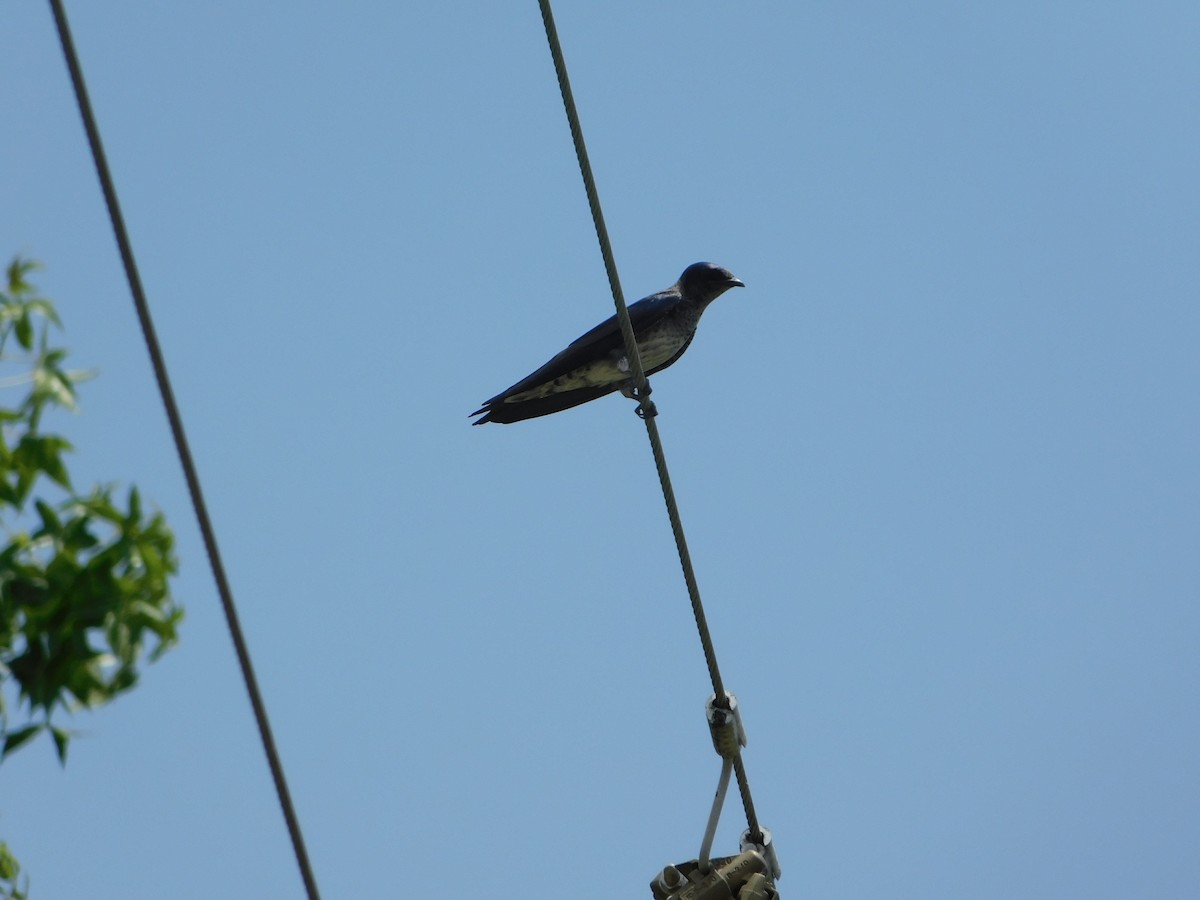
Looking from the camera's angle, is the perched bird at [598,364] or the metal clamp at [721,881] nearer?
the metal clamp at [721,881]

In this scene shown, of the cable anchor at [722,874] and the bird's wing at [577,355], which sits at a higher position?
the bird's wing at [577,355]

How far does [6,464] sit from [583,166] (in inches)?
98.2

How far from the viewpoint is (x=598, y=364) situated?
8523 millimetres

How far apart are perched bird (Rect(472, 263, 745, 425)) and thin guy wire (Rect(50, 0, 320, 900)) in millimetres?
5380

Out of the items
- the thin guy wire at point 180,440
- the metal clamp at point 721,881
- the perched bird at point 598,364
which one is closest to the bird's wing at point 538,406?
the perched bird at point 598,364

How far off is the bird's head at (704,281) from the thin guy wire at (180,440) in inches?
262

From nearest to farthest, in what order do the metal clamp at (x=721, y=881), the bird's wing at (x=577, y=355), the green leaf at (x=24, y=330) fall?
the green leaf at (x=24, y=330) → the metal clamp at (x=721, y=881) → the bird's wing at (x=577, y=355)

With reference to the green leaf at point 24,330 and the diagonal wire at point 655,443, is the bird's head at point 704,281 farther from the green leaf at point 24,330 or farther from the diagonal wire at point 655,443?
the green leaf at point 24,330

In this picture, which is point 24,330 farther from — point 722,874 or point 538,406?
point 538,406

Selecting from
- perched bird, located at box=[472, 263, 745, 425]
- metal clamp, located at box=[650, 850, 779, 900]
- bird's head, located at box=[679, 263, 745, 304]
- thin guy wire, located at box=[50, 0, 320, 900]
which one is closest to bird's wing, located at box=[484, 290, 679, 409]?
perched bird, located at box=[472, 263, 745, 425]

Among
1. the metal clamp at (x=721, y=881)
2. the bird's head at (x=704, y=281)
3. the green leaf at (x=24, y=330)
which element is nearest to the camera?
the green leaf at (x=24, y=330)

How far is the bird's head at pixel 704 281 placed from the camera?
30.7ft

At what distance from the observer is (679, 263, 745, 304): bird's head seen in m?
9.37

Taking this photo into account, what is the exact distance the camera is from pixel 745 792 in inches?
194
